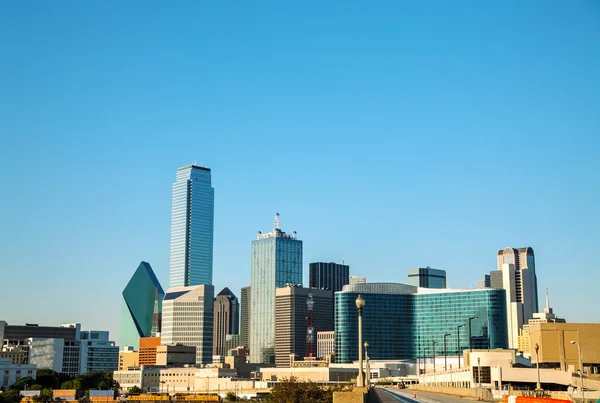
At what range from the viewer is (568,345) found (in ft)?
612

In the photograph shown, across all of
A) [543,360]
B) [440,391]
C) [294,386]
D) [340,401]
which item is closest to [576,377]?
[543,360]

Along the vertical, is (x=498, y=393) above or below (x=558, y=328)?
below

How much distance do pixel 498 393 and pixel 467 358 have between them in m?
72.0

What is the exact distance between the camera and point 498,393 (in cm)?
12331

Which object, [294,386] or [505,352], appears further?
[505,352]

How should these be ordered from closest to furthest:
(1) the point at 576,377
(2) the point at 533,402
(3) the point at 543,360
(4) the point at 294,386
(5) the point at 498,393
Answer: (2) the point at 533,402 → (5) the point at 498,393 → (1) the point at 576,377 → (4) the point at 294,386 → (3) the point at 543,360

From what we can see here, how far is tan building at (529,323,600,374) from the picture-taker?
608ft

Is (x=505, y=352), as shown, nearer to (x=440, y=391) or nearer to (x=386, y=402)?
(x=440, y=391)

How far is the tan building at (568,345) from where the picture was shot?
185 m

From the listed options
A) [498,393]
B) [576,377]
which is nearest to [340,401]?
[498,393]

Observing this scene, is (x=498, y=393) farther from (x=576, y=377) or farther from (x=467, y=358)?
(x=467, y=358)

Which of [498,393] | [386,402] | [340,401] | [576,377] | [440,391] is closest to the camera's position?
[340,401]

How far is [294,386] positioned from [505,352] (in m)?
50.4

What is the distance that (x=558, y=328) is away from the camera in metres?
188
